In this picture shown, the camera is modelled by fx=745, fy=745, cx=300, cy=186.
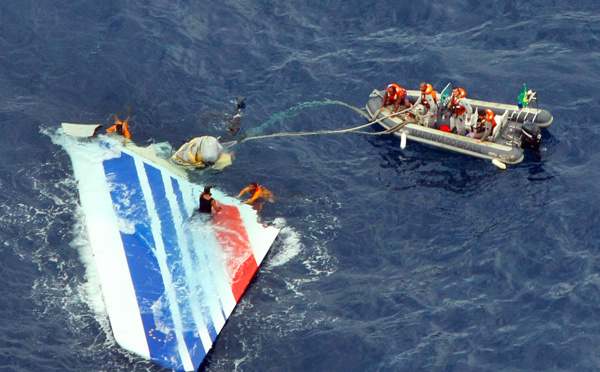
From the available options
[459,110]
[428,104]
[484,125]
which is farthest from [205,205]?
[484,125]

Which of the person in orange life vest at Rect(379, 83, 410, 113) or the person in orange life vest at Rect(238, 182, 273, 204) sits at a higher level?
the person in orange life vest at Rect(379, 83, 410, 113)

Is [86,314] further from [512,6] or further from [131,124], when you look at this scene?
[512,6]

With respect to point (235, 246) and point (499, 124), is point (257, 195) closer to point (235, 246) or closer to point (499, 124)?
point (235, 246)

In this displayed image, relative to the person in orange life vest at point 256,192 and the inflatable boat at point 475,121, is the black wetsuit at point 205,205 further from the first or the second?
the inflatable boat at point 475,121

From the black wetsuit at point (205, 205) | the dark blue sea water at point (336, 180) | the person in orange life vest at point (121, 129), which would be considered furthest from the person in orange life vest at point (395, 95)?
the person in orange life vest at point (121, 129)

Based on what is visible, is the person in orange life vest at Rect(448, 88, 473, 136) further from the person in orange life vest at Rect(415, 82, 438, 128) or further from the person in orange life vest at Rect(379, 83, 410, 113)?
the person in orange life vest at Rect(379, 83, 410, 113)

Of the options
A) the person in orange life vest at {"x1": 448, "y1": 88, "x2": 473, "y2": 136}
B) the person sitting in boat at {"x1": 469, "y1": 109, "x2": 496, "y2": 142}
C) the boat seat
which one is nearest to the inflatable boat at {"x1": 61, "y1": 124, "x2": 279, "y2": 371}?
the person in orange life vest at {"x1": 448, "y1": 88, "x2": 473, "y2": 136}
